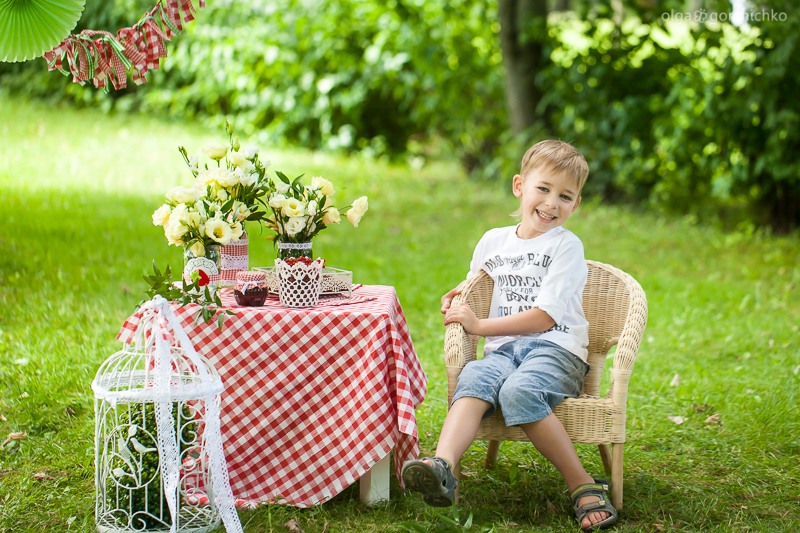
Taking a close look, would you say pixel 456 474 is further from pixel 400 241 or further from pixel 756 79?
pixel 756 79

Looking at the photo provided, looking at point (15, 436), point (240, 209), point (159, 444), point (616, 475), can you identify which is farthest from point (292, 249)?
point (15, 436)

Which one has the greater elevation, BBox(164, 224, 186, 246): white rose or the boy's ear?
the boy's ear

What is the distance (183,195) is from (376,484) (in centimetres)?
131

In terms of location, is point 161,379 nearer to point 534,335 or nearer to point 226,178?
point 226,178

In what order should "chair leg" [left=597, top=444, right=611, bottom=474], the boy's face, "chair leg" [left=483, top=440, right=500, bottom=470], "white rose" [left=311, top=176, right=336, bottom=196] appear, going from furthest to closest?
"chair leg" [left=483, top=440, right=500, bottom=470]
"chair leg" [left=597, top=444, right=611, bottom=474]
the boy's face
"white rose" [left=311, top=176, right=336, bottom=196]

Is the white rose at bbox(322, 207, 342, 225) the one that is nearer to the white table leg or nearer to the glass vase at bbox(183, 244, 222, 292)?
the glass vase at bbox(183, 244, 222, 292)

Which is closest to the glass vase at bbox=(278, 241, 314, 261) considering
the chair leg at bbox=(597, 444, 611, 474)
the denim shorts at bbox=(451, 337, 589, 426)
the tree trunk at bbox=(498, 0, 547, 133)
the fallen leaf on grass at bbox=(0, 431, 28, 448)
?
the denim shorts at bbox=(451, 337, 589, 426)

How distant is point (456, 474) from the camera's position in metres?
2.79

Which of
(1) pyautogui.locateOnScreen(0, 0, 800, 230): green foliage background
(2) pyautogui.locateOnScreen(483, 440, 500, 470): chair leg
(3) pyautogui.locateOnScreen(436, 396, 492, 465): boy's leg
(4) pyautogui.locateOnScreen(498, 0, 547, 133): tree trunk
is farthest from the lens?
(4) pyautogui.locateOnScreen(498, 0, 547, 133): tree trunk

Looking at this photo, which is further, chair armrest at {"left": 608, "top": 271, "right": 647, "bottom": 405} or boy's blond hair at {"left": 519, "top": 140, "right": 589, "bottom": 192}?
boy's blond hair at {"left": 519, "top": 140, "right": 589, "bottom": 192}

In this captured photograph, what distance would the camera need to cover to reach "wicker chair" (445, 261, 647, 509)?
2736 mm

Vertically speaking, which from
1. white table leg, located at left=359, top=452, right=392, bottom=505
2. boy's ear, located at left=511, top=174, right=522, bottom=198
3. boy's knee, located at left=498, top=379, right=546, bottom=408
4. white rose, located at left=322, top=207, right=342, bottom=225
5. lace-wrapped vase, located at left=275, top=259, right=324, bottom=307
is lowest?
white table leg, located at left=359, top=452, right=392, bottom=505

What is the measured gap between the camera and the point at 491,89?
10578 millimetres

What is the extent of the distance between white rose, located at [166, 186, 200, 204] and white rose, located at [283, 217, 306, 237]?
351 millimetres
